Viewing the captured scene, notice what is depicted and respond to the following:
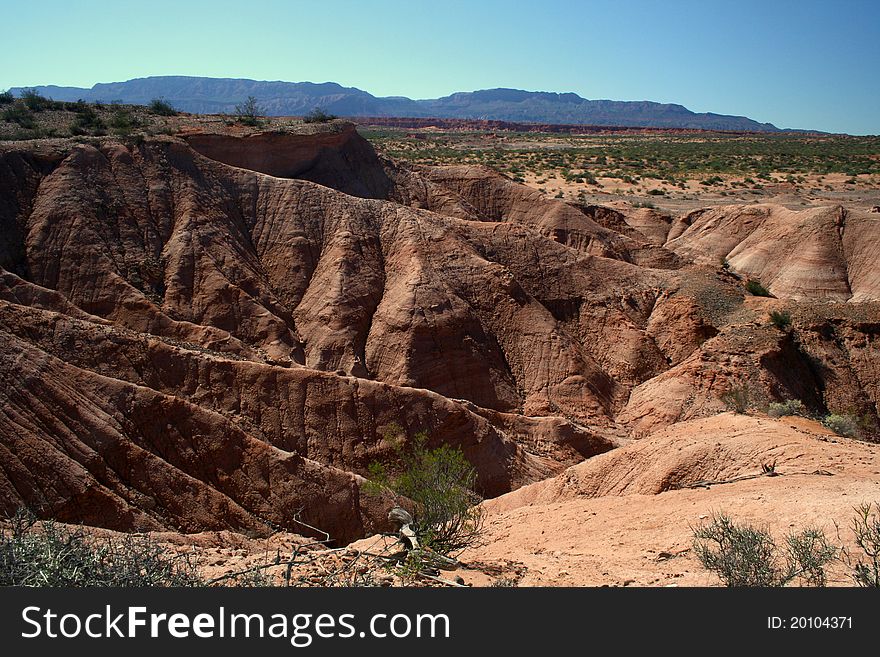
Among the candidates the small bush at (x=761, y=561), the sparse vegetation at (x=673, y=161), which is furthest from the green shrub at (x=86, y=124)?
the small bush at (x=761, y=561)

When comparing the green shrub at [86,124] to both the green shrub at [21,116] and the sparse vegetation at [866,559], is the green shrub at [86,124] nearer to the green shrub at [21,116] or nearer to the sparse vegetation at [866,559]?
the green shrub at [21,116]

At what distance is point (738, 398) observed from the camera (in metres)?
21.4

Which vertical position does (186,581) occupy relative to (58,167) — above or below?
below

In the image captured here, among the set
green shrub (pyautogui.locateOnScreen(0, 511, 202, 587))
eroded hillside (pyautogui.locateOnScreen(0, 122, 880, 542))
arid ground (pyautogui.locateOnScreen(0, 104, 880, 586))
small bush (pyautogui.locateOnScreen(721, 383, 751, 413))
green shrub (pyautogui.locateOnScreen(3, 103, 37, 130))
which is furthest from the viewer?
green shrub (pyautogui.locateOnScreen(3, 103, 37, 130))

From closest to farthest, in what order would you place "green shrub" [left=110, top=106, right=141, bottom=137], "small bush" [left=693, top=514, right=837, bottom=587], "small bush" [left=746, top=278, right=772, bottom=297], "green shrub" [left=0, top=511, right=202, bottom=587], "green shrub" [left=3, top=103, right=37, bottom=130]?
1. "green shrub" [left=0, top=511, right=202, bottom=587]
2. "small bush" [left=693, top=514, right=837, bottom=587]
3. "green shrub" [left=110, top=106, right=141, bottom=137]
4. "green shrub" [left=3, top=103, right=37, bottom=130]
5. "small bush" [left=746, top=278, right=772, bottom=297]

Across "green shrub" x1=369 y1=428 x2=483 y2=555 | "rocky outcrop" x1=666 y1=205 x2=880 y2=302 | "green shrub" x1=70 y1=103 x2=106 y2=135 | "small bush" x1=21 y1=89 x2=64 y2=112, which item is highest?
"small bush" x1=21 y1=89 x2=64 y2=112

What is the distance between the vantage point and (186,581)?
8562mm

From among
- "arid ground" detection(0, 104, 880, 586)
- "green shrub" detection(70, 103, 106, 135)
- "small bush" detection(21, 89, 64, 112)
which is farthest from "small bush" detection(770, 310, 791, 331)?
"small bush" detection(21, 89, 64, 112)

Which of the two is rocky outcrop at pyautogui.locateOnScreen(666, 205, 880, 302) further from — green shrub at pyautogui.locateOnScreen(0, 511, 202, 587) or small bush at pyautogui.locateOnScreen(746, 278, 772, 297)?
green shrub at pyautogui.locateOnScreen(0, 511, 202, 587)

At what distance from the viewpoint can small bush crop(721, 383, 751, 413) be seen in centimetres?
2047

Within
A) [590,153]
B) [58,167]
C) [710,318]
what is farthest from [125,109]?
[590,153]

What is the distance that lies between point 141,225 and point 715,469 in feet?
76.9

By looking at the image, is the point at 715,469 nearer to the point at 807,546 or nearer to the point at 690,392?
the point at 807,546

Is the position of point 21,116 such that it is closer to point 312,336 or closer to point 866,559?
point 312,336
